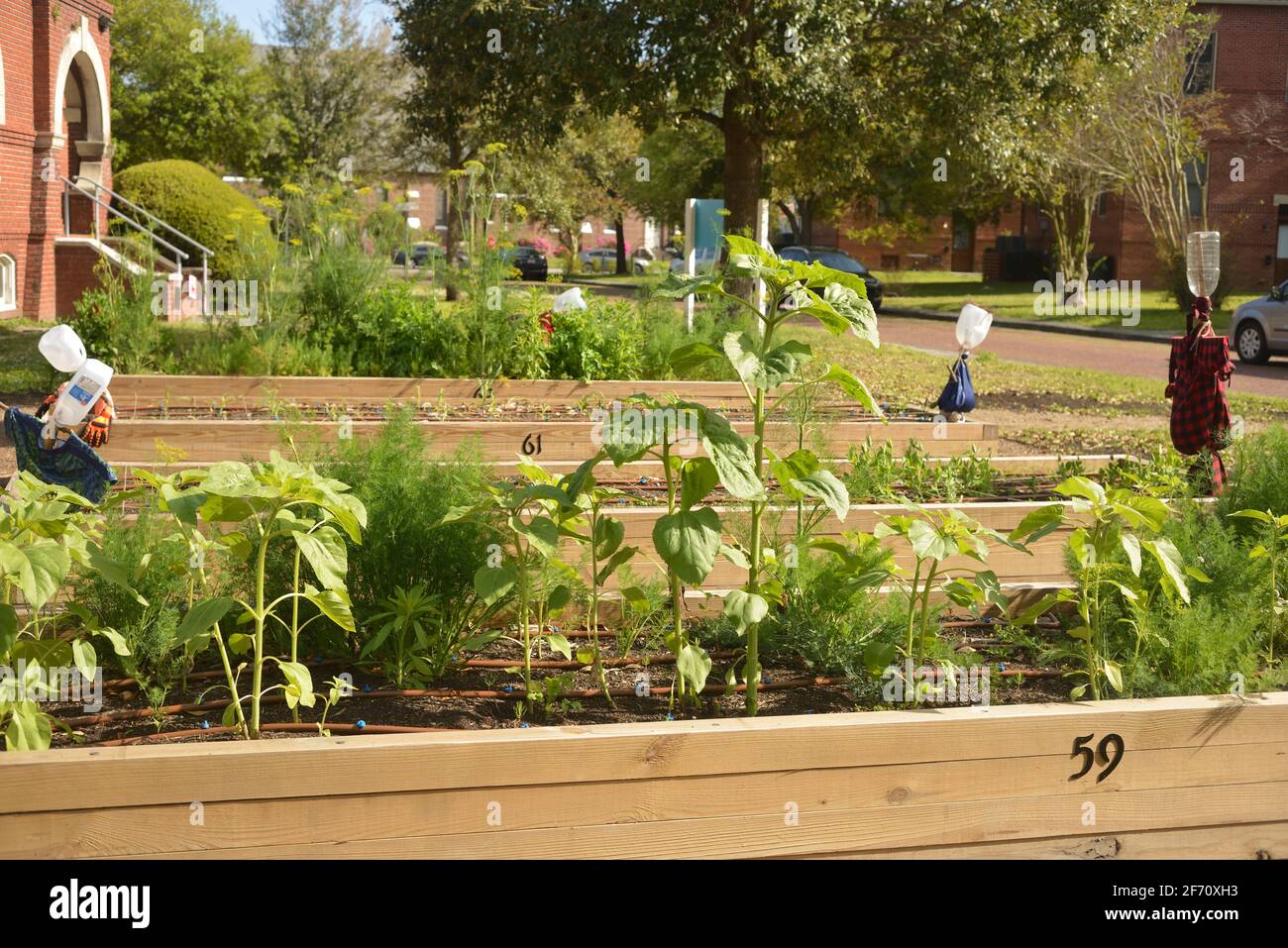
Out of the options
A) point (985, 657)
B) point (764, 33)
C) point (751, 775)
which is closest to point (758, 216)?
point (764, 33)

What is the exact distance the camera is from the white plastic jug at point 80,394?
5.27 meters

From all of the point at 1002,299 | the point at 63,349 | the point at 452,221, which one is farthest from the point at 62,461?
the point at 1002,299

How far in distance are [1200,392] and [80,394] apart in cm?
590

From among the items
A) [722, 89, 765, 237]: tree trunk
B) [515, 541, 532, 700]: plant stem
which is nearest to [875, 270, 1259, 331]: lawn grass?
[722, 89, 765, 237]: tree trunk

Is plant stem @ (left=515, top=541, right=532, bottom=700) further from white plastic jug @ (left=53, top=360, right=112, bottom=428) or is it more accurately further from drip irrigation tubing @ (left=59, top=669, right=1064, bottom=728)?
white plastic jug @ (left=53, top=360, right=112, bottom=428)

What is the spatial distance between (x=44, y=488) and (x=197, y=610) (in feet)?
2.00

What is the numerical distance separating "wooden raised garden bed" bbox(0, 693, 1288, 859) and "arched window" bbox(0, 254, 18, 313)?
60.0 ft

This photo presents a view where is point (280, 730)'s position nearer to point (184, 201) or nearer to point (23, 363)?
point (23, 363)

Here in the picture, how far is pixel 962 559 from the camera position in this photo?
5.30 metres

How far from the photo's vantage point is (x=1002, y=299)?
1420 inches

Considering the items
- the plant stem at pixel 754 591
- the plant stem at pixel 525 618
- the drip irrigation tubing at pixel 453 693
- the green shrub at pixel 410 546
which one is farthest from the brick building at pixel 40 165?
the plant stem at pixel 754 591

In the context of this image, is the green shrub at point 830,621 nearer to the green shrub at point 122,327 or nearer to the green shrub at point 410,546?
the green shrub at point 410,546

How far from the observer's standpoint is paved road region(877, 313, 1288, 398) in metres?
17.8

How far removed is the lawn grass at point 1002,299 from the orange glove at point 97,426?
80.0 ft
